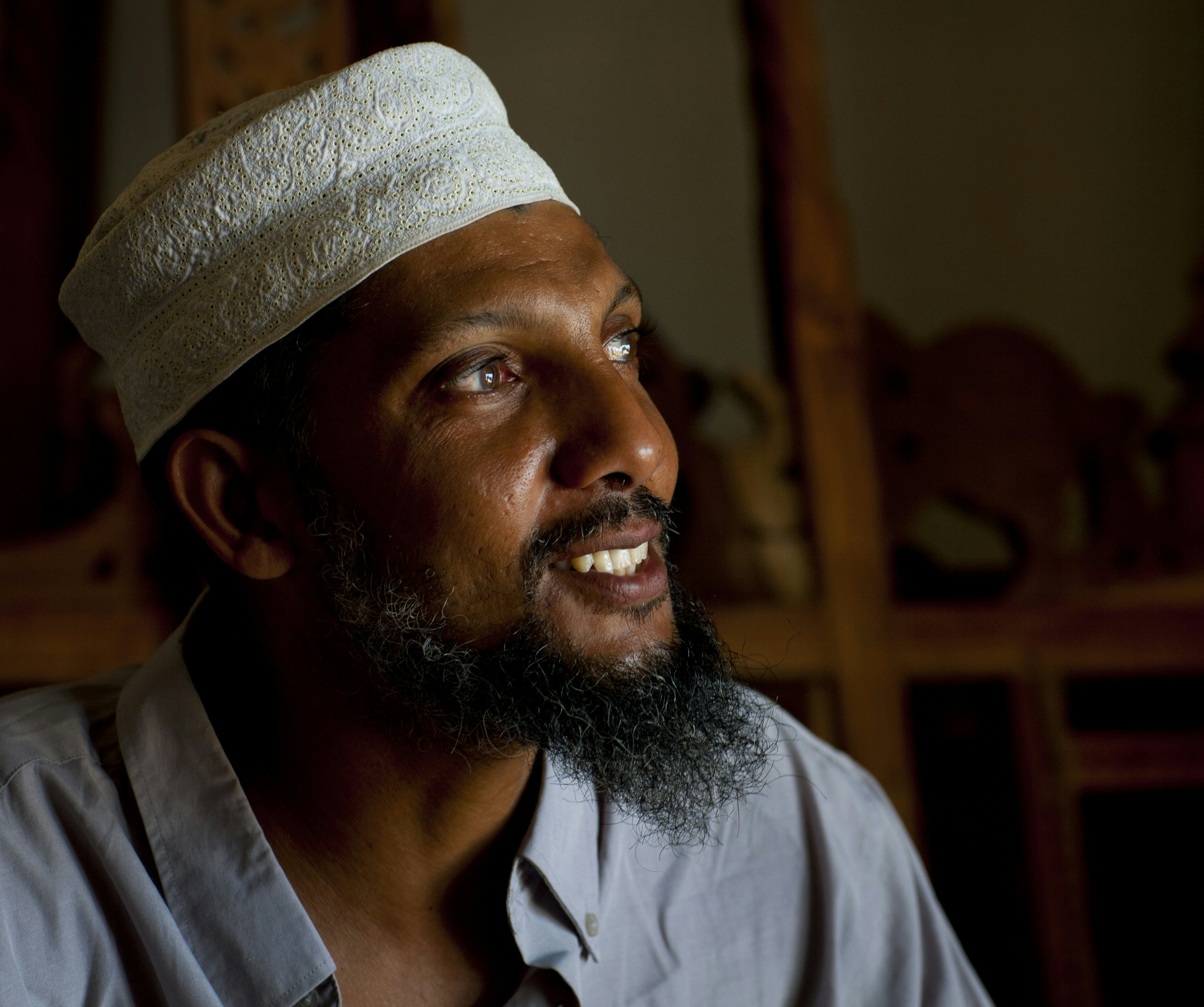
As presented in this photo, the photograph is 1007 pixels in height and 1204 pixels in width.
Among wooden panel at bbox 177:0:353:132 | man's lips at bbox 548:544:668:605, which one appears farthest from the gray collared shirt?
wooden panel at bbox 177:0:353:132

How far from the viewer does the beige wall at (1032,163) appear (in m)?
2.08

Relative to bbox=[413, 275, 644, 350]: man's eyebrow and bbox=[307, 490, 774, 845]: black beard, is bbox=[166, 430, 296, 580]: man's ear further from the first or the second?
bbox=[413, 275, 644, 350]: man's eyebrow

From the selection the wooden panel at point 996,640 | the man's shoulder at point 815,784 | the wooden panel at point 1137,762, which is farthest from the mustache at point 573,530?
the wooden panel at point 1137,762

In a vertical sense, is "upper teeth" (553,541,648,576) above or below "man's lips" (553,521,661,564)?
below

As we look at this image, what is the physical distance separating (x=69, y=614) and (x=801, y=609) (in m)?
1.61

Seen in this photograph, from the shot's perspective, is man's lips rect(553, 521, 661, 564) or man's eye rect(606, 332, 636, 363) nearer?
man's lips rect(553, 521, 661, 564)

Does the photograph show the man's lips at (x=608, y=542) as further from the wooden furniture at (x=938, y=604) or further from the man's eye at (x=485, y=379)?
the wooden furniture at (x=938, y=604)

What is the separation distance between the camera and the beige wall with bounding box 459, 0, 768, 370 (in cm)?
220

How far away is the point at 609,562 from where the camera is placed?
1083mm

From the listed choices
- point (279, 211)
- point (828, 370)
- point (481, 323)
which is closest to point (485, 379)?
point (481, 323)

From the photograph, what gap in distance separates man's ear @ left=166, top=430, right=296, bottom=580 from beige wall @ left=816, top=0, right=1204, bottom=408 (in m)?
1.47

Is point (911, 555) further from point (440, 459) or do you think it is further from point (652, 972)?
point (440, 459)

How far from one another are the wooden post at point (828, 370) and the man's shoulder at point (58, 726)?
4.73 feet

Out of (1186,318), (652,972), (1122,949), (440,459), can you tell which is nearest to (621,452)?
(440,459)
